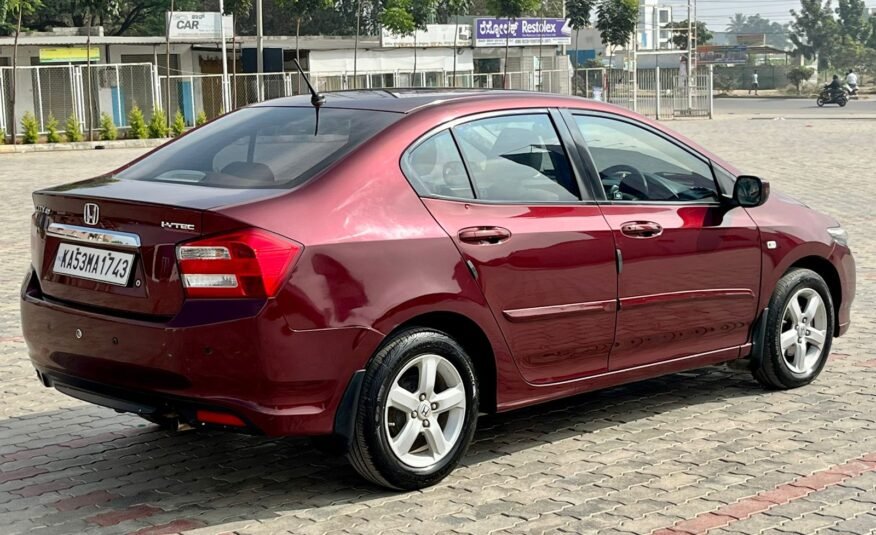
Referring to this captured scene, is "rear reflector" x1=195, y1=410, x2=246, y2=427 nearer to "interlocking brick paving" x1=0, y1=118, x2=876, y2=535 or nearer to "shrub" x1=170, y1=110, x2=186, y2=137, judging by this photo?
"interlocking brick paving" x1=0, y1=118, x2=876, y2=535

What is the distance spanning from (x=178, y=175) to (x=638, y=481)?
227cm

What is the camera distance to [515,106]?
18.9ft

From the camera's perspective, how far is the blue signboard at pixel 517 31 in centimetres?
6374

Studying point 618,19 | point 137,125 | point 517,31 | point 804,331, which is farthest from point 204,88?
point 804,331

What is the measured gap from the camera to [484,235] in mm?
5273

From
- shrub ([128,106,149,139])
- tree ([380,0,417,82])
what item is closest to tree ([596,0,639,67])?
tree ([380,0,417,82])

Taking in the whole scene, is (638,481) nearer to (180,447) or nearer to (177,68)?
(180,447)

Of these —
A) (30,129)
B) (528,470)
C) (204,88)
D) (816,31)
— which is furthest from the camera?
(816,31)

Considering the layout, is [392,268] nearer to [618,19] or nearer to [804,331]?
[804,331]

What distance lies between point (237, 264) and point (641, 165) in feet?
7.75

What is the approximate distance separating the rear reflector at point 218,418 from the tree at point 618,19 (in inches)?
2879

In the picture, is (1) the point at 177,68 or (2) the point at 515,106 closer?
(2) the point at 515,106

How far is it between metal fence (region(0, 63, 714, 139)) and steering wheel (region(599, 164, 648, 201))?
21.7 metres

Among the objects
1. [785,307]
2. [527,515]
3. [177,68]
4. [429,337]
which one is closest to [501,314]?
[429,337]
